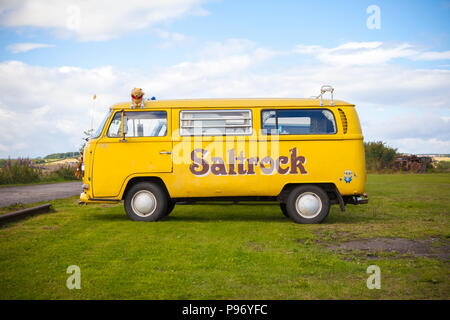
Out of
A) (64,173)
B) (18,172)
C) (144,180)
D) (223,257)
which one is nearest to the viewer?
(223,257)

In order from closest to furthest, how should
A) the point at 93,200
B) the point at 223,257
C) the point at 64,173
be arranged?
the point at 223,257 < the point at 93,200 < the point at 64,173

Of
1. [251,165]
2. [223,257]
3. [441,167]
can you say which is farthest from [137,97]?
[441,167]

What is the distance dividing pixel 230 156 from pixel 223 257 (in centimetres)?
403

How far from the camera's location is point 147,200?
10.5m

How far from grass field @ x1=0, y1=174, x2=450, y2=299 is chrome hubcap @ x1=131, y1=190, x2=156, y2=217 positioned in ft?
1.42

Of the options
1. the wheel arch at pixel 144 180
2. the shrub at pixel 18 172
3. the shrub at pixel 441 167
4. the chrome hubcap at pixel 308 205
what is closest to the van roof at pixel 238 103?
the wheel arch at pixel 144 180

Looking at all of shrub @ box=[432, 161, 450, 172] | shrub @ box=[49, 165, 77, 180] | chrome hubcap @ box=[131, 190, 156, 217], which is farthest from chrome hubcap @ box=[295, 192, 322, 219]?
shrub @ box=[432, 161, 450, 172]

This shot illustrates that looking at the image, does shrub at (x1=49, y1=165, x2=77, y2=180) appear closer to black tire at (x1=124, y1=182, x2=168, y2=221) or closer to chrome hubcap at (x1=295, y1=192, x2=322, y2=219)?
black tire at (x1=124, y1=182, x2=168, y2=221)

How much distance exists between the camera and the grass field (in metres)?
4.89

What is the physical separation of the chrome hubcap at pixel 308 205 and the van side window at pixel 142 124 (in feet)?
11.5

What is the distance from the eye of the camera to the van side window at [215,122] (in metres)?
10.4

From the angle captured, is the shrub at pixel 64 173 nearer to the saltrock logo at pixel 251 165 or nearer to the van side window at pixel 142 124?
the van side window at pixel 142 124

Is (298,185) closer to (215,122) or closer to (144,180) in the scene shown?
(215,122)

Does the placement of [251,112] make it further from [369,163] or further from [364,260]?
[369,163]
